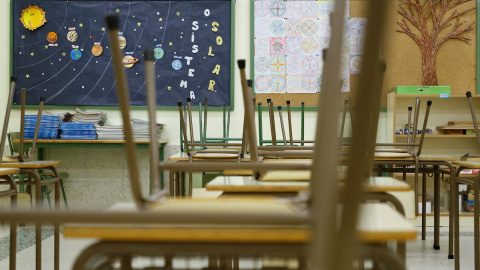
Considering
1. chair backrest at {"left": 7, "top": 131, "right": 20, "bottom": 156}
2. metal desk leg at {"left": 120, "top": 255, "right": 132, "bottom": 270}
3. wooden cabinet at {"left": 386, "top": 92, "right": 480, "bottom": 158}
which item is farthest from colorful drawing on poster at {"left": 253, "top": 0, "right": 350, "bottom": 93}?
metal desk leg at {"left": 120, "top": 255, "right": 132, "bottom": 270}

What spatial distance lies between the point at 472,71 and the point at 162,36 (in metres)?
3.06

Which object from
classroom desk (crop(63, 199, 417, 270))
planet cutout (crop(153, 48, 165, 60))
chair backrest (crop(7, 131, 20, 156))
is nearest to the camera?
classroom desk (crop(63, 199, 417, 270))

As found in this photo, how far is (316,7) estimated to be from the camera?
203 inches

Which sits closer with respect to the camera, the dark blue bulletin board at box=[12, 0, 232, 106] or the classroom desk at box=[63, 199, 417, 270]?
the classroom desk at box=[63, 199, 417, 270]

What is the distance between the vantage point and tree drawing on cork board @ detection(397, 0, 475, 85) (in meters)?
4.91

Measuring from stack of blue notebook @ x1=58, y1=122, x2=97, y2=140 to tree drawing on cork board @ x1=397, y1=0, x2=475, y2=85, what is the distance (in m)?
3.08

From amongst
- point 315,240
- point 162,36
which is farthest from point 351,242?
point 162,36

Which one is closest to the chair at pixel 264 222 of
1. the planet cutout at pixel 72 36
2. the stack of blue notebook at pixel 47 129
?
the stack of blue notebook at pixel 47 129

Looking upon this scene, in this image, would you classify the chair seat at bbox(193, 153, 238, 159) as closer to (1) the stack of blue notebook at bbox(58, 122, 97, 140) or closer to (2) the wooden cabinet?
(1) the stack of blue notebook at bbox(58, 122, 97, 140)

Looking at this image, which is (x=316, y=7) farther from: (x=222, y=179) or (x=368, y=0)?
(x=368, y=0)

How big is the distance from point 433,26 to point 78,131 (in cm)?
352

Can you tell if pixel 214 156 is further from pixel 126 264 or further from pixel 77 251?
pixel 126 264

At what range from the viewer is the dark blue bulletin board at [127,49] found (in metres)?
5.05

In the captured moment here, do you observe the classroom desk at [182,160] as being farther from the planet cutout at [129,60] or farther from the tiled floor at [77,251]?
the planet cutout at [129,60]
